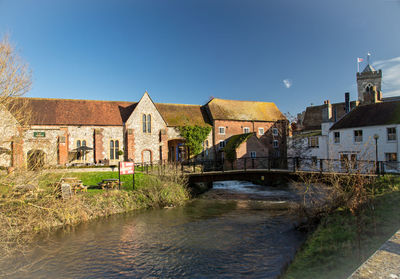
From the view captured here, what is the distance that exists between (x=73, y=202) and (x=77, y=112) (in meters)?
21.3

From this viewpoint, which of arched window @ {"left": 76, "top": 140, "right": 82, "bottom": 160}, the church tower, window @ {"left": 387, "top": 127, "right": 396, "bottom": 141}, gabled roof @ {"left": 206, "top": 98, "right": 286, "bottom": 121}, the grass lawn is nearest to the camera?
the grass lawn

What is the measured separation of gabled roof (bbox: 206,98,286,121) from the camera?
1633 inches

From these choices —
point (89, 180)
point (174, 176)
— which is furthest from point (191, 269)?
point (89, 180)

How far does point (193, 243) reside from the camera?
1288 cm

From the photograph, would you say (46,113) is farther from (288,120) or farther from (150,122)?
(288,120)

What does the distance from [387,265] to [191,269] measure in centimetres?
643

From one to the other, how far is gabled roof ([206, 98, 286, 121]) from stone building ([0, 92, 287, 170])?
17 centimetres

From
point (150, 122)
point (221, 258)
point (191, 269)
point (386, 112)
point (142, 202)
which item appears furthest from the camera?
point (150, 122)

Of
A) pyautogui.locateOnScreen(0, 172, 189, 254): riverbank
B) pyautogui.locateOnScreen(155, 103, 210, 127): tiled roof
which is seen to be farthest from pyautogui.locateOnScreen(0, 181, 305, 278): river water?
pyautogui.locateOnScreen(155, 103, 210, 127): tiled roof

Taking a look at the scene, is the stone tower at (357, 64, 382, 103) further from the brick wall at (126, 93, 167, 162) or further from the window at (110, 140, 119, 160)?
the window at (110, 140, 119, 160)

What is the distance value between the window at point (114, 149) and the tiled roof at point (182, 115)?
24.4ft

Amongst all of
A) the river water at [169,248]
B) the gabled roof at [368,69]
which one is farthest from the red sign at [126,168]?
the gabled roof at [368,69]

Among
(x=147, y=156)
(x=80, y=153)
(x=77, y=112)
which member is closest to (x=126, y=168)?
(x=147, y=156)

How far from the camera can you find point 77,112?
34031 millimetres
